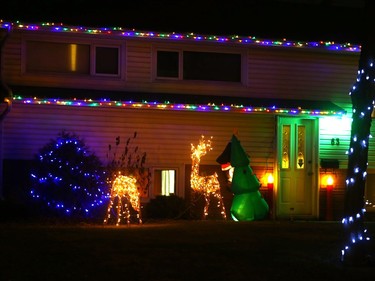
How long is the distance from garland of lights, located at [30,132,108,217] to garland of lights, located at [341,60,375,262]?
22.3 feet

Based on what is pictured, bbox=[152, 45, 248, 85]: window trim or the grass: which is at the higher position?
bbox=[152, 45, 248, 85]: window trim

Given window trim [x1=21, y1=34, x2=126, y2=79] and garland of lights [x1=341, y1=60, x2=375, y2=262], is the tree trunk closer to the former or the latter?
garland of lights [x1=341, y1=60, x2=375, y2=262]

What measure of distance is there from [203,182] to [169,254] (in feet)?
22.4

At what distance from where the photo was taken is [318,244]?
11.6m

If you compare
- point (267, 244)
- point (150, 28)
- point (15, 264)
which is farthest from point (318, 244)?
point (150, 28)

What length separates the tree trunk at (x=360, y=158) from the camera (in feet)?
32.2

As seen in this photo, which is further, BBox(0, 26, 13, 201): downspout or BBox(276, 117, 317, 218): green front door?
BBox(276, 117, 317, 218): green front door

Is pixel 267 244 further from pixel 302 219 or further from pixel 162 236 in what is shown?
pixel 302 219

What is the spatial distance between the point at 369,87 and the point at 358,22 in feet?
33.6

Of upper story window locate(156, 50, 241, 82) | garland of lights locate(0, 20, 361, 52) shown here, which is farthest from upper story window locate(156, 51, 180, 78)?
garland of lights locate(0, 20, 361, 52)

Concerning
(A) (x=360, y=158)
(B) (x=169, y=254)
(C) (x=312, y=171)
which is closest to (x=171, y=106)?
(C) (x=312, y=171)

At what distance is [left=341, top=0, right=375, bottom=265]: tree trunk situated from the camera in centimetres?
981

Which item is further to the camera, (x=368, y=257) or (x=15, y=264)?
(x=368, y=257)

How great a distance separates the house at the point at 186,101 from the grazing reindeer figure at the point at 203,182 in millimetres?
203
